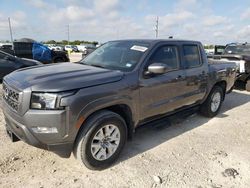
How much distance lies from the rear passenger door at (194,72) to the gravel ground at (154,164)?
757mm

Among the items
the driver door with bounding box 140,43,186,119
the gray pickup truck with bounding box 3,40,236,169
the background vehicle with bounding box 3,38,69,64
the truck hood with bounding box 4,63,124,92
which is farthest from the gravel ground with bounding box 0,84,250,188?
Answer: the background vehicle with bounding box 3,38,69,64

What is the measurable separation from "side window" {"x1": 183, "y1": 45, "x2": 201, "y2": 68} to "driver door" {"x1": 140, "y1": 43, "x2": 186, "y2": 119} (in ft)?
0.96

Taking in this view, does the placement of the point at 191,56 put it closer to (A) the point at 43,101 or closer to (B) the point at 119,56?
(B) the point at 119,56

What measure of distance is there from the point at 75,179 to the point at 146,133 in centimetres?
190

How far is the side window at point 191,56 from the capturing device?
4707 millimetres

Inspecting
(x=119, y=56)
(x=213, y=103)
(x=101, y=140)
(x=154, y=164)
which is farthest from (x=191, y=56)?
(x=101, y=140)

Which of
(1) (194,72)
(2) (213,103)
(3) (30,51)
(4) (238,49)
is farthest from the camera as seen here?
(3) (30,51)

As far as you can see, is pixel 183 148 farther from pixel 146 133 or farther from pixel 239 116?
pixel 239 116

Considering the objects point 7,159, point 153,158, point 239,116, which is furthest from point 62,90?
point 239,116

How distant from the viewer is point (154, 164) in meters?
3.58

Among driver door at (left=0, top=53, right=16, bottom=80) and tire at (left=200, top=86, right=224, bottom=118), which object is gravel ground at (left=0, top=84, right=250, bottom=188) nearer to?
tire at (left=200, top=86, right=224, bottom=118)

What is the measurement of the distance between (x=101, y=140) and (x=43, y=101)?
965mm

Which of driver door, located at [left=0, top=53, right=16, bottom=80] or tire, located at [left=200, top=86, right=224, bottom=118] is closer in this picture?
tire, located at [left=200, top=86, right=224, bottom=118]

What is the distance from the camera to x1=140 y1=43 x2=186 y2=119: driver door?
12.4 ft
